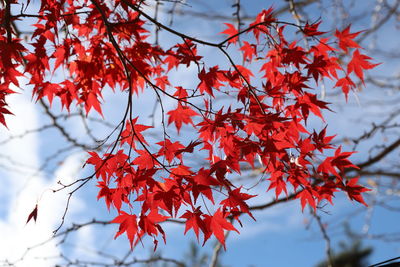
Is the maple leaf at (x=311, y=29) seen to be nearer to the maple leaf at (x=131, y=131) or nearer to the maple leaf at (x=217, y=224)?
the maple leaf at (x=131, y=131)

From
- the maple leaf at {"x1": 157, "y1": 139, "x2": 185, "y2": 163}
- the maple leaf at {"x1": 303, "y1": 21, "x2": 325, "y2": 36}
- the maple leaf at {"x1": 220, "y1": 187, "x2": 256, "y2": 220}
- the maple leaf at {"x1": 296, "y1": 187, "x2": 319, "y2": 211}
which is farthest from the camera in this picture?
the maple leaf at {"x1": 303, "y1": 21, "x2": 325, "y2": 36}

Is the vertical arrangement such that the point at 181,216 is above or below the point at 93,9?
below

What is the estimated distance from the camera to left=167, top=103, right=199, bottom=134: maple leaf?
7.16ft

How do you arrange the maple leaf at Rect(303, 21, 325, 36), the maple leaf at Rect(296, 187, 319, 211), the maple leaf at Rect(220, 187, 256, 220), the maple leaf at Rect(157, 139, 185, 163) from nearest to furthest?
the maple leaf at Rect(220, 187, 256, 220) < the maple leaf at Rect(157, 139, 185, 163) < the maple leaf at Rect(296, 187, 319, 211) < the maple leaf at Rect(303, 21, 325, 36)

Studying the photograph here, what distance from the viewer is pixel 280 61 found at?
2.35m

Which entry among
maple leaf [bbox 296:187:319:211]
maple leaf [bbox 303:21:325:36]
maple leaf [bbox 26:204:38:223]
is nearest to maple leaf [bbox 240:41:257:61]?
maple leaf [bbox 303:21:325:36]

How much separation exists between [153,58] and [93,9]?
0.44 m

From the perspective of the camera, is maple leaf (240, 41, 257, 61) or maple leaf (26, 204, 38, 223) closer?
maple leaf (26, 204, 38, 223)

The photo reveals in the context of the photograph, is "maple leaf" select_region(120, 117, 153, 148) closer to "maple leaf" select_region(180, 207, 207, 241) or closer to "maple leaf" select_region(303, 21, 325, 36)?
"maple leaf" select_region(180, 207, 207, 241)

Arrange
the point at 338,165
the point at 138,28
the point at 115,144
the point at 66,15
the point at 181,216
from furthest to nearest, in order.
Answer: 1. the point at 138,28
2. the point at 66,15
3. the point at 338,165
4. the point at 115,144
5. the point at 181,216

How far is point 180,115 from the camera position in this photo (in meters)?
2.22

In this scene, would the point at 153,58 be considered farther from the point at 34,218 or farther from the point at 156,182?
the point at 34,218

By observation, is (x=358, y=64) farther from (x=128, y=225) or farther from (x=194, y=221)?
(x=128, y=225)

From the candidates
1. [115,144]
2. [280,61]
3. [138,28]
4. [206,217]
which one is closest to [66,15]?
[138,28]
